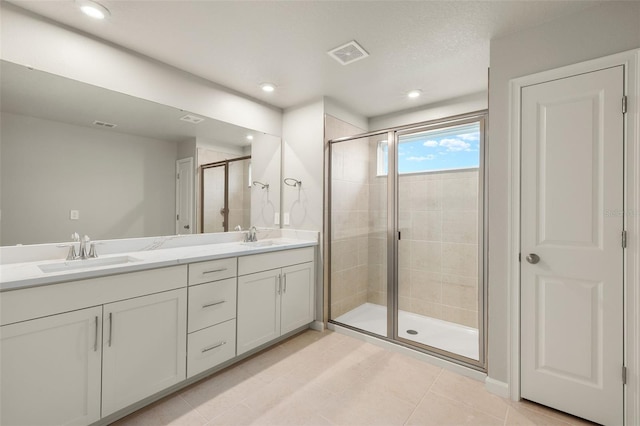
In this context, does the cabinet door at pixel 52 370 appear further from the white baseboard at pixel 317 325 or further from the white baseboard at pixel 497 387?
the white baseboard at pixel 497 387

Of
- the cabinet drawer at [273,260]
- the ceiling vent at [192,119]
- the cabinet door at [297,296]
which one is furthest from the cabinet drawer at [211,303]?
the ceiling vent at [192,119]

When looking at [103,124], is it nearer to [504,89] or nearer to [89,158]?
[89,158]

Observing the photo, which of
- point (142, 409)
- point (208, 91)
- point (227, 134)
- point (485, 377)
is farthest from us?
point (227, 134)

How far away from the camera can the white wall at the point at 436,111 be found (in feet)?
9.39

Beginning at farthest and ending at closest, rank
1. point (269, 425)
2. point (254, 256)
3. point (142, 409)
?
point (254, 256) < point (142, 409) < point (269, 425)

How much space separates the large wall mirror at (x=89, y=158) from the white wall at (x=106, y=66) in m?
0.06

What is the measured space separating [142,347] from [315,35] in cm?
226

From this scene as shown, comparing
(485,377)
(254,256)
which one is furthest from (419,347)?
(254,256)

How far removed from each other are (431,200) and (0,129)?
3.23 metres

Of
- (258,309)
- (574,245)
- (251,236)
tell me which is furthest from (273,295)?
(574,245)

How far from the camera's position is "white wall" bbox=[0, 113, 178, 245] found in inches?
68.0

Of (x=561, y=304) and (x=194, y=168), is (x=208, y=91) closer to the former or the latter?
(x=194, y=168)

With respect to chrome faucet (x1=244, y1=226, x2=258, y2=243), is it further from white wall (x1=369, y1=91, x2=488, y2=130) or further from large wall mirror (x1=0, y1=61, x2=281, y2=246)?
white wall (x1=369, y1=91, x2=488, y2=130)

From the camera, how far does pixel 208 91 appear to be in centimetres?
259
